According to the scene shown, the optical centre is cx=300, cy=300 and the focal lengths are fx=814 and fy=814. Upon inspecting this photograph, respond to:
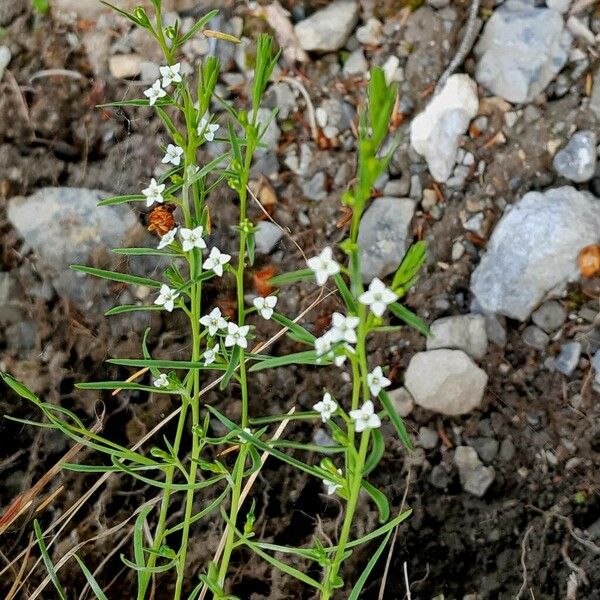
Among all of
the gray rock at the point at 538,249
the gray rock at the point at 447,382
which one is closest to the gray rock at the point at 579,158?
the gray rock at the point at 538,249

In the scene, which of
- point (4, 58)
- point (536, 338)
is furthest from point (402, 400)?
point (4, 58)

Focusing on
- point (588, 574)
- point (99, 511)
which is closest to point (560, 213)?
point (588, 574)

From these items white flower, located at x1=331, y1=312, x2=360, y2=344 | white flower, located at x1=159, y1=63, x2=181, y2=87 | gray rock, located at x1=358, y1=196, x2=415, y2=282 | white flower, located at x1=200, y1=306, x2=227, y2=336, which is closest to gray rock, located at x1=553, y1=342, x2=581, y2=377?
gray rock, located at x1=358, y1=196, x2=415, y2=282

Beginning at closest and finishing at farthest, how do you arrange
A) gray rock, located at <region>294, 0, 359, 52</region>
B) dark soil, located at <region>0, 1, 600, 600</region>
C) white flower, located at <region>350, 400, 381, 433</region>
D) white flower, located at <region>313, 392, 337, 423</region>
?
white flower, located at <region>350, 400, 381, 433</region>, white flower, located at <region>313, 392, 337, 423</region>, dark soil, located at <region>0, 1, 600, 600</region>, gray rock, located at <region>294, 0, 359, 52</region>

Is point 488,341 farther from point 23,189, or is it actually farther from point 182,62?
point 23,189

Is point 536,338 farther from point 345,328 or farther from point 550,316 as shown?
point 345,328

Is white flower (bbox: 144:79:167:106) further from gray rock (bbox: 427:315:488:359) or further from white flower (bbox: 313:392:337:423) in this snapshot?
gray rock (bbox: 427:315:488:359)

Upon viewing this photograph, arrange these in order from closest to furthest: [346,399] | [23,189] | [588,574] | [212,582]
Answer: [212,582]
[588,574]
[346,399]
[23,189]
